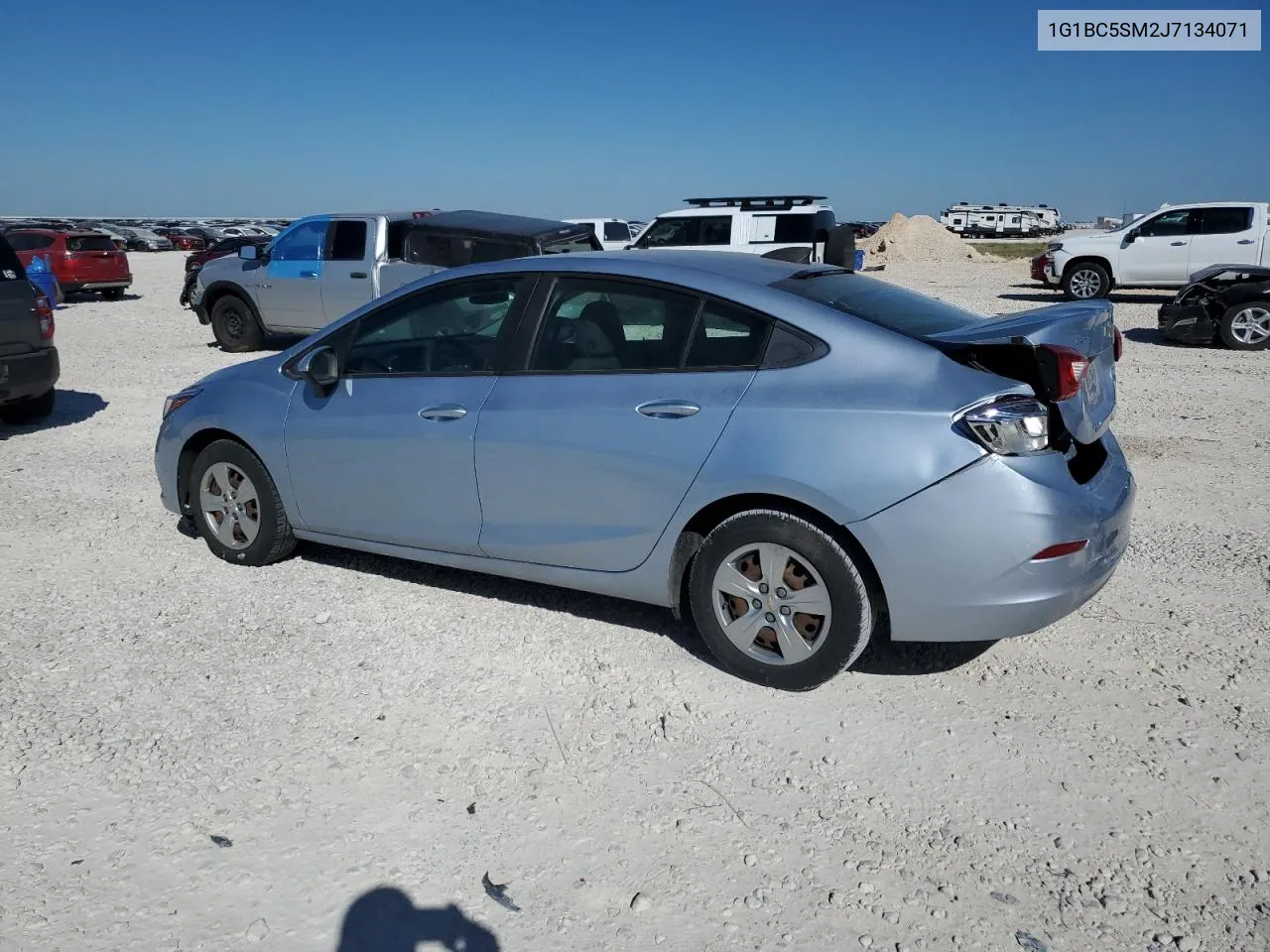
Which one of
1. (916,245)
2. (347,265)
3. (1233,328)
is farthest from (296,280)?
(916,245)

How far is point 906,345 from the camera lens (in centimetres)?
358

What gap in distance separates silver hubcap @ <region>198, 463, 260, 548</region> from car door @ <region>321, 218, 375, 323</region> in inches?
294

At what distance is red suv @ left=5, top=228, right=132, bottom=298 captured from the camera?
22.0 m

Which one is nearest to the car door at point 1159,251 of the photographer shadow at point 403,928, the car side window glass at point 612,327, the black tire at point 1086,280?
the black tire at point 1086,280

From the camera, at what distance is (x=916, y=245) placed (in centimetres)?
4150

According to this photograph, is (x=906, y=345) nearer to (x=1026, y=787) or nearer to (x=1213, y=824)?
(x=1026, y=787)

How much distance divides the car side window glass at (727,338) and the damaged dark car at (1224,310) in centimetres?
1118

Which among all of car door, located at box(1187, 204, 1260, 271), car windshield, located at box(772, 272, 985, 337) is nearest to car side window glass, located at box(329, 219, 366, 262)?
car windshield, located at box(772, 272, 985, 337)

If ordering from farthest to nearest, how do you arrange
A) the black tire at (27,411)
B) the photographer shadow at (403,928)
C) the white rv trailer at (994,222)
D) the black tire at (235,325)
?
the white rv trailer at (994,222) < the black tire at (235,325) < the black tire at (27,411) < the photographer shadow at (403,928)

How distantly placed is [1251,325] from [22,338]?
13.1 meters

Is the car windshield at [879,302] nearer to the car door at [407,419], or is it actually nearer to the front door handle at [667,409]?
the front door handle at [667,409]

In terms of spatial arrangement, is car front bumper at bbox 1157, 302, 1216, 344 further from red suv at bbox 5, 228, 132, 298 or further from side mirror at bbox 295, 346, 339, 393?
red suv at bbox 5, 228, 132, 298

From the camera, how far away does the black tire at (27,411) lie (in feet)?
29.7

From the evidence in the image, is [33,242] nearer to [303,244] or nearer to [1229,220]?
[303,244]
